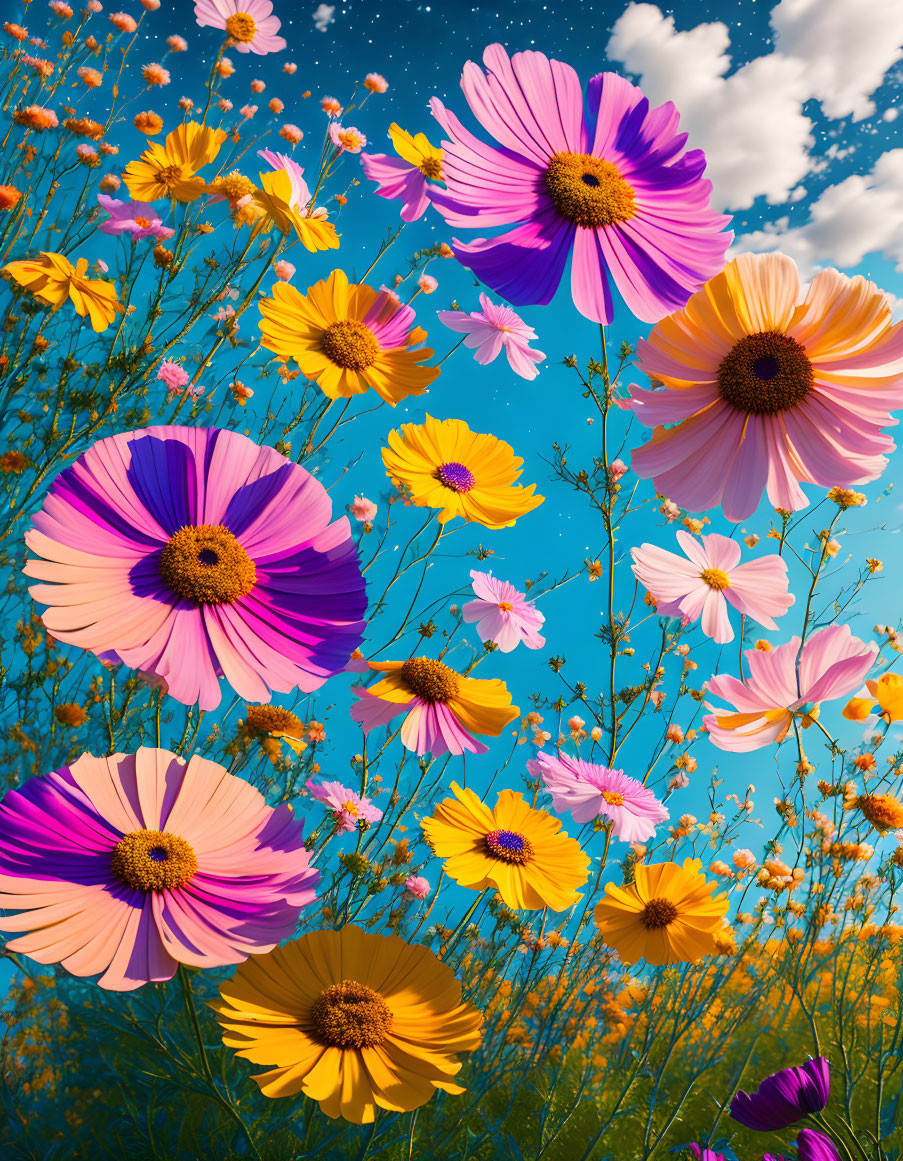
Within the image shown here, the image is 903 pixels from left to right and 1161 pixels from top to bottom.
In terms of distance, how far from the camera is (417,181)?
1.39ft

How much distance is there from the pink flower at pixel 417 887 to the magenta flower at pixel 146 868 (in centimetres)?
119

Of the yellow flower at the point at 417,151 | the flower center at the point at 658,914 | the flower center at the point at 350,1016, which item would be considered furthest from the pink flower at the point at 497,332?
the flower center at the point at 350,1016

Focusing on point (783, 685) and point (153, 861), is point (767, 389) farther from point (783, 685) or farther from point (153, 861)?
point (153, 861)

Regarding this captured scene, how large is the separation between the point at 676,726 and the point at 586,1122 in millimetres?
965

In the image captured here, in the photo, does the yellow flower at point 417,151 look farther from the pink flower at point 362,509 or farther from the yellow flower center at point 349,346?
the pink flower at point 362,509

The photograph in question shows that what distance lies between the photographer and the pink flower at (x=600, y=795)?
0.87 meters

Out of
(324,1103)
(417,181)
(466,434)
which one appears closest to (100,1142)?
(324,1103)

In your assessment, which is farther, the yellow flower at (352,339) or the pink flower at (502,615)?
the pink flower at (502,615)

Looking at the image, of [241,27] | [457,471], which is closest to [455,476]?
[457,471]

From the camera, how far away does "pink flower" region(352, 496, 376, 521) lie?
5.52 ft

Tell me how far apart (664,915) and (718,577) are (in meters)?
0.36

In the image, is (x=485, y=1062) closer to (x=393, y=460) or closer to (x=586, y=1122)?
(x=586, y=1122)

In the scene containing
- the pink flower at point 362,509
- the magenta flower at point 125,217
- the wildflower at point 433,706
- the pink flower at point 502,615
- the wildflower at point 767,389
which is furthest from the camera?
the pink flower at point 362,509

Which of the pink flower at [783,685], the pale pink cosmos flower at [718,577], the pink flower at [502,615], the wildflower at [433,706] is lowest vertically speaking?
the pink flower at [783,685]
